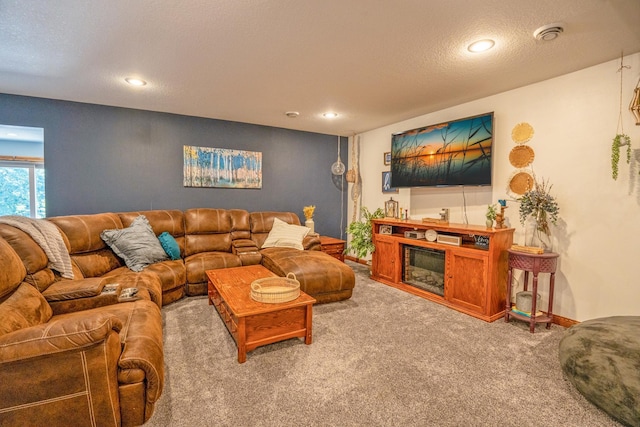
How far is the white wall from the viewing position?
7.93ft

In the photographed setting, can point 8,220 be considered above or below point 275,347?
above

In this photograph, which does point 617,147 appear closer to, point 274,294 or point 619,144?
point 619,144

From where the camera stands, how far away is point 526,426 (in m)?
1.56

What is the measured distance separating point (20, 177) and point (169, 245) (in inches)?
137

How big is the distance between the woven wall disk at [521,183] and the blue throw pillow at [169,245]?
13.0 ft

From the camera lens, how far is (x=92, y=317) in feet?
4.31

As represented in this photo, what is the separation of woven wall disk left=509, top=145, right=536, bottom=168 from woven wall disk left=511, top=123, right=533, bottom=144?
7cm

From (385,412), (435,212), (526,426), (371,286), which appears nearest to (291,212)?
(371,286)

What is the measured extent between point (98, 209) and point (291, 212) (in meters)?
2.75

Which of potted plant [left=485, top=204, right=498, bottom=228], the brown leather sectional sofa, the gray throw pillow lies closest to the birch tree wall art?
the brown leather sectional sofa

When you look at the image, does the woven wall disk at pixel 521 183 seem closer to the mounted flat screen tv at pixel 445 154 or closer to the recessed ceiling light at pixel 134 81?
the mounted flat screen tv at pixel 445 154

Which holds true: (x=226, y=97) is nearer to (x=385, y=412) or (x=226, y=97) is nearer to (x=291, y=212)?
(x=291, y=212)

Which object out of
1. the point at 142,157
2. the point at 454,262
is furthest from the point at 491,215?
Answer: the point at 142,157

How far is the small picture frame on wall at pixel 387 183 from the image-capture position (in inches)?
187
